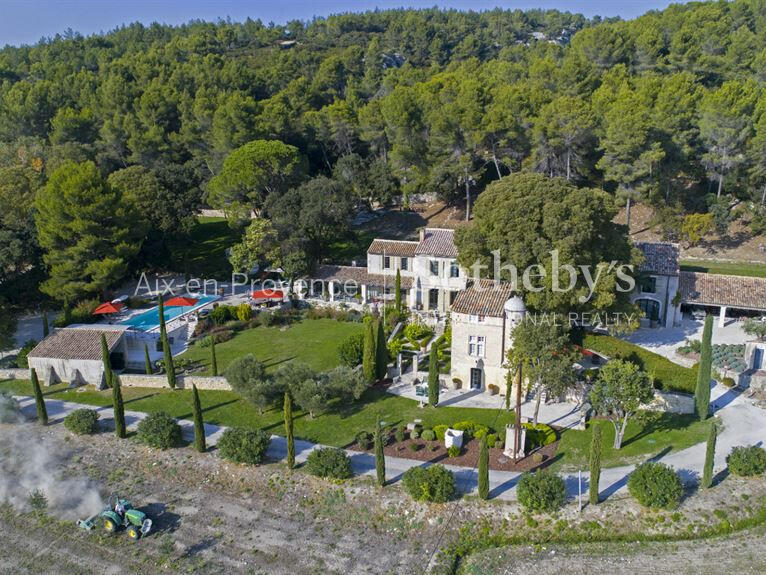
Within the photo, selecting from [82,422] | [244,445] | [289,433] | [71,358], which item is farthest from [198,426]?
[71,358]

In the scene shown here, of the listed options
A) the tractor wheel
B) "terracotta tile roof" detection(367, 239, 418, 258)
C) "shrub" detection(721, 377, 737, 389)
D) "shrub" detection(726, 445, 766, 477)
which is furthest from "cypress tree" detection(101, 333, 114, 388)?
"shrub" detection(721, 377, 737, 389)

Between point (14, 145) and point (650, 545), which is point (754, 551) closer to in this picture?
point (650, 545)

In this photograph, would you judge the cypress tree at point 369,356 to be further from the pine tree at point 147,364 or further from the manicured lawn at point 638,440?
the pine tree at point 147,364

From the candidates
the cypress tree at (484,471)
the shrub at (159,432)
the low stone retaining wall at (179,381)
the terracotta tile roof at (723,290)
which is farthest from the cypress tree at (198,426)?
the terracotta tile roof at (723,290)

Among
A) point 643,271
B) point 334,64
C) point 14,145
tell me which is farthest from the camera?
point 334,64

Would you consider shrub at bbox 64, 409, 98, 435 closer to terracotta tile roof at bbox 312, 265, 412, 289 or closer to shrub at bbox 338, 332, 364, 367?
shrub at bbox 338, 332, 364, 367

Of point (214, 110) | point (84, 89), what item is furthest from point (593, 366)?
point (84, 89)
